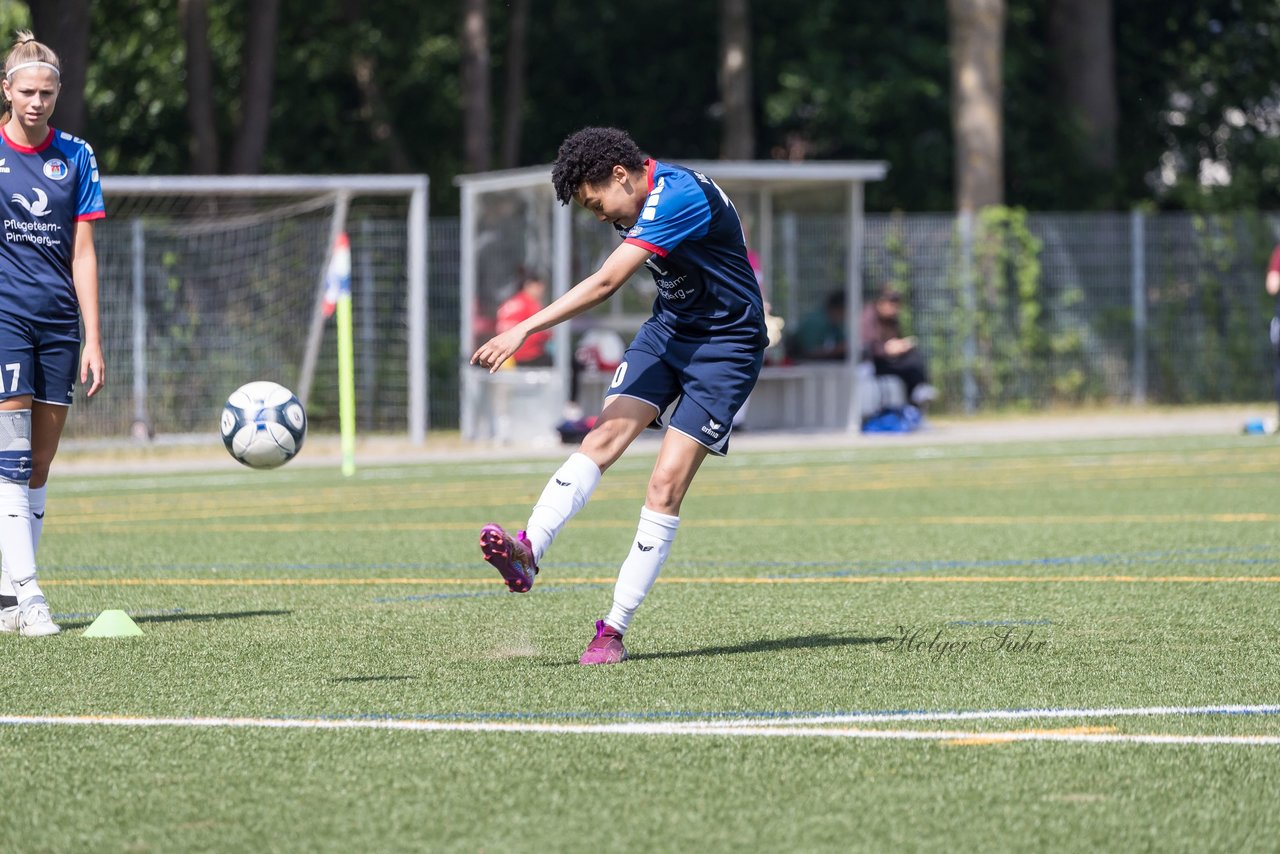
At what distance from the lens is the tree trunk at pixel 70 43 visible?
71.1 feet

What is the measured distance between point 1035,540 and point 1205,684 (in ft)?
15.0

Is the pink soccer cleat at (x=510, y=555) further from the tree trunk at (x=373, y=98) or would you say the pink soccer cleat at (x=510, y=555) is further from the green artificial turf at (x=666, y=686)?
the tree trunk at (x=373, y=98)

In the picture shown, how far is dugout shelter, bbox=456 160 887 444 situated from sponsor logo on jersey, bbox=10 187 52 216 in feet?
43.6

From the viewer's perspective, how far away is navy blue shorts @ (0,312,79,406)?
720cm

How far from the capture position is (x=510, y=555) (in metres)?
Answer: 6.38

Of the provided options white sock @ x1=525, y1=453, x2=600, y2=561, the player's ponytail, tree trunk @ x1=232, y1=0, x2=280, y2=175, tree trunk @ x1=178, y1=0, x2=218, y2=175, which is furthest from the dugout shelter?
white sock @ x1=525, y1=453, x2=600, y2=561

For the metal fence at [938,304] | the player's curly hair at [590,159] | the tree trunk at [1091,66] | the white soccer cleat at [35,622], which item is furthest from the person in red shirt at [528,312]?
the player's curly hair at [590,159]

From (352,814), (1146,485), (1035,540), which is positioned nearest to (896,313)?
(1146,485)

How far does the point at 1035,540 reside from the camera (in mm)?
10680

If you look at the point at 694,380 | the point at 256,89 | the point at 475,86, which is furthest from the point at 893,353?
the point at 694,380

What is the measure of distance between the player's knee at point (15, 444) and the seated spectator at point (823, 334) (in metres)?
16.1

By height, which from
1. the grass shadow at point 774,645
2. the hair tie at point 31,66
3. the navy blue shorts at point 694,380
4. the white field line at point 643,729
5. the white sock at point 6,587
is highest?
the hair tie at point 31,66

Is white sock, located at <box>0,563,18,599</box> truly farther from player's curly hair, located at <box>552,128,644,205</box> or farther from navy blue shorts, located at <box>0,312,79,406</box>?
player's curly hair, located at <box>552,128,644,205</box>

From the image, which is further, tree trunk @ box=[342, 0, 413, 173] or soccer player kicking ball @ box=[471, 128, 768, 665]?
tree trunk @ box=[342, 0, 413, 173]
